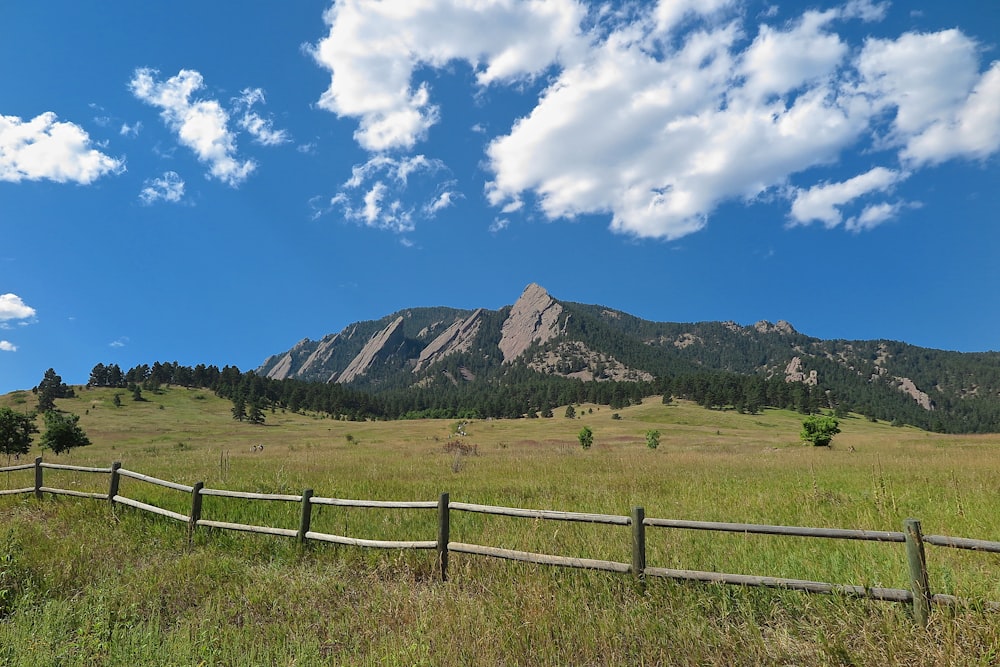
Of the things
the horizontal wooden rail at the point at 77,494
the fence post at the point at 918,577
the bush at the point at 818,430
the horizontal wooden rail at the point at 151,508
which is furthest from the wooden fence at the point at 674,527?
the bush at the point at 818,430

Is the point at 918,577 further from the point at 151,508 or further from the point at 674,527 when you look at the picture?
the point at 151,508

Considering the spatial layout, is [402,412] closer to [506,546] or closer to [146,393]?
[146,393]

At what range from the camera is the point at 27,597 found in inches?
250

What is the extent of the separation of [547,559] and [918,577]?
13.3 feet

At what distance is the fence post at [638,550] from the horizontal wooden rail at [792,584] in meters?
0.09

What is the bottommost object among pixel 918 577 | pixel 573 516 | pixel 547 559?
pixel 547 559

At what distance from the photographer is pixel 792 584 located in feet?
18.1

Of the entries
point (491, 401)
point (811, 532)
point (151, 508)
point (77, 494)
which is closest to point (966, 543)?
point (811, 532)

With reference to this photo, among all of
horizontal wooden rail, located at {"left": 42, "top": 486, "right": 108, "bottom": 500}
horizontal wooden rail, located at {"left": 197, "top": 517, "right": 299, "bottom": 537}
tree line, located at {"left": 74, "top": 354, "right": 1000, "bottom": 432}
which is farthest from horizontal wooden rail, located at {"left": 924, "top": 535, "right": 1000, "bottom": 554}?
tree line, located at {"left": 74, "top": 354, "right": 1000, "bottom": 432}

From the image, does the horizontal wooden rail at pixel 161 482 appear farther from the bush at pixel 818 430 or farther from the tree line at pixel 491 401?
the tree line at pixel 491 401

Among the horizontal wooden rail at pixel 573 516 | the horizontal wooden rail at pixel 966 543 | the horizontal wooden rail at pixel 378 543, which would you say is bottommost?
the horizontal wooden rail at pixel 378 543

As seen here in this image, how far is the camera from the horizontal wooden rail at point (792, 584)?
16.5 ft

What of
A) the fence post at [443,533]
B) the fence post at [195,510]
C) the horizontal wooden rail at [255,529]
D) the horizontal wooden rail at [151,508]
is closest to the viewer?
the fence post at [443,533]

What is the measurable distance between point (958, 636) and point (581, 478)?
12807 millimetres
